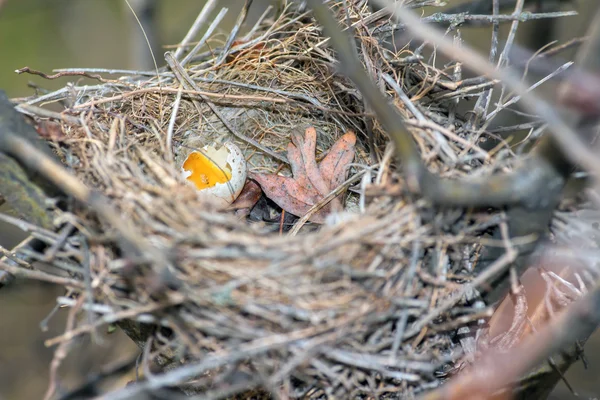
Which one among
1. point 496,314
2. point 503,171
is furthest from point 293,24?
point 496,314

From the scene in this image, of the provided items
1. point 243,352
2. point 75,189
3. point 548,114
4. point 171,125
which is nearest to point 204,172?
point 171,125

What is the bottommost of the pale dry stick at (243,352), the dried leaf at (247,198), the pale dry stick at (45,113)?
the pale dry stick at (243,352)

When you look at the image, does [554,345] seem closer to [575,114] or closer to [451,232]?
[451,232]

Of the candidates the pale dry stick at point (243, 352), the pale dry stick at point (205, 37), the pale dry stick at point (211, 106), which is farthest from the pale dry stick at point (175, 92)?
the pale dry stick at point (243, 352)

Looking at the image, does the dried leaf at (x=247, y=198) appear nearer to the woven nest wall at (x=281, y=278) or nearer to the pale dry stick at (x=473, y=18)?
the woven nest wall at (x=281, y=278)

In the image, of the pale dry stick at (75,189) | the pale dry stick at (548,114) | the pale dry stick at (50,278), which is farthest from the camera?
the pale dry stick at (50,278)

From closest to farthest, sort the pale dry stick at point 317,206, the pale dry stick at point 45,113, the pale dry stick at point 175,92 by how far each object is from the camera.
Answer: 1. the pale dry stick at point 45,113
2. the pale dry stick at point 175,92
3. the pale dry stick at point 317,206

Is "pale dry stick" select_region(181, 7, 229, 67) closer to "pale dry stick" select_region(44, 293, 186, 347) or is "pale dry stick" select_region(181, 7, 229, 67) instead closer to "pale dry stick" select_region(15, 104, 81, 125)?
"pale dry stick" select_region(15, 104, 81, 125)
